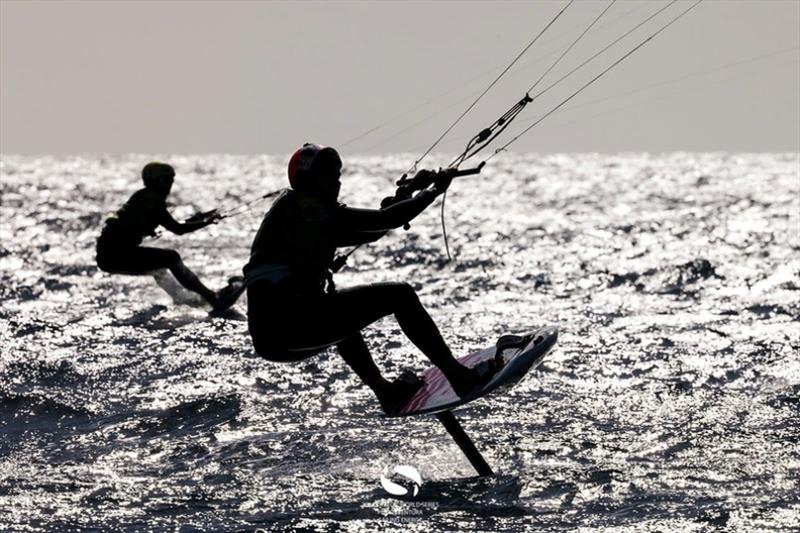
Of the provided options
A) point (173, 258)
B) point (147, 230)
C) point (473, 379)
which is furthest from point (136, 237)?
point (473, 379)

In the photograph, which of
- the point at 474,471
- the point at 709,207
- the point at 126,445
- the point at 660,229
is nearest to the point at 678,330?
the point at 474,471

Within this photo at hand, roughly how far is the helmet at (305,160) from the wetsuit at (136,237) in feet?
25.9

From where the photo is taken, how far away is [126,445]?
988cm

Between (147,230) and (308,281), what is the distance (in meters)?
8.54

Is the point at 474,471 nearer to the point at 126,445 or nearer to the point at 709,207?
the point at 126,445

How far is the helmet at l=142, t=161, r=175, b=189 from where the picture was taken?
15.6 meters

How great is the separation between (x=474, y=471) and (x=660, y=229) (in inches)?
1163

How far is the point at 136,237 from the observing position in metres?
16.2

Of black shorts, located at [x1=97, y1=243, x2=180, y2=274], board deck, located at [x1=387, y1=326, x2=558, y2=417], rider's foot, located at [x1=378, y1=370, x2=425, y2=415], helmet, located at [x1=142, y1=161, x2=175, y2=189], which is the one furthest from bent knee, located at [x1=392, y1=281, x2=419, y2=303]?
black shorts, located at [x1=97, y1=243, x2=180, y2=274]

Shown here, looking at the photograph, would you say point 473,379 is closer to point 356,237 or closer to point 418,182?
point 356,237

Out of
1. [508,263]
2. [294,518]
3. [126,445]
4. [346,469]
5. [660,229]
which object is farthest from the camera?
[660,229]

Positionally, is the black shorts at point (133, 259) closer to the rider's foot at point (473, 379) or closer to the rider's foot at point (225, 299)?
the rider's foot at point (225, 299)

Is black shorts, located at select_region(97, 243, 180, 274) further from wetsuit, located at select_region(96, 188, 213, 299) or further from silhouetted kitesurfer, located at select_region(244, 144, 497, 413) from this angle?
silhouetted kitesurfer, located at select_region(244, 144, 497, 413)

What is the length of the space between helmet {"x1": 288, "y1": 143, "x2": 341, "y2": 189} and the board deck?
1.82 meters
